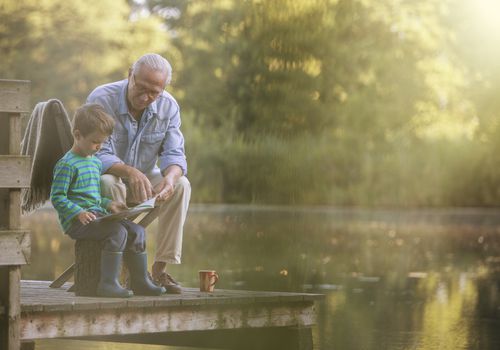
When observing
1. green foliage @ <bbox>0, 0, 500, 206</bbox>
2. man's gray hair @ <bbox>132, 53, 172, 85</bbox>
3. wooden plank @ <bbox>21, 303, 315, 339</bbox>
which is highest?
Result: green foliage @ <bbox>0, 0, 500, 206</bbox>

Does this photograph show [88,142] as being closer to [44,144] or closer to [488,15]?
[44,144]

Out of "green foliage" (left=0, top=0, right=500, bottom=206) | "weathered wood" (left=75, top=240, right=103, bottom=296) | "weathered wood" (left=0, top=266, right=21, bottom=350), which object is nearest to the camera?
"weathered wood" (left=0, top=266, right=21, bottom=350)

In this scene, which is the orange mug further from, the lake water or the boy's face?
the lake water

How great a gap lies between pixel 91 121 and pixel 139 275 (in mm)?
734

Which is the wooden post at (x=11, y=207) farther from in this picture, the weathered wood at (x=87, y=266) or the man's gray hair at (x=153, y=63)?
the man's gray hair at (x=153, y=63)

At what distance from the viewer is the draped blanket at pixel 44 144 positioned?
6.44m

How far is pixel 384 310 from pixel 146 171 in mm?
3817

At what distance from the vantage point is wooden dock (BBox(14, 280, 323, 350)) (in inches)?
225

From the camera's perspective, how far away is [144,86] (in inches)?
251

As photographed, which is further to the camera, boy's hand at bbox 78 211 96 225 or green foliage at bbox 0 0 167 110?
green foliage at bbox 0 0 167 110

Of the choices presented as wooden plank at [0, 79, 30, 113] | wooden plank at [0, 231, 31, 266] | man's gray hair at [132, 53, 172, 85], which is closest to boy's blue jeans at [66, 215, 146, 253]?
wooden plank at [0, 231, 31, 266]

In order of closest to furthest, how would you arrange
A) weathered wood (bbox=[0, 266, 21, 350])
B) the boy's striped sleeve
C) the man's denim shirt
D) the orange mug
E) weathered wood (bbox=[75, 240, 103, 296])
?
weathered wood (bbox=[0, 266, 21, 350])
the boy's striped sleeve
weathered wood (bbox=[75, 240, 103, 296])
the man's denim shirt
the orange mug

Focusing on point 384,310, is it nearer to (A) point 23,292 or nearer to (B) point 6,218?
(A) point 23,292

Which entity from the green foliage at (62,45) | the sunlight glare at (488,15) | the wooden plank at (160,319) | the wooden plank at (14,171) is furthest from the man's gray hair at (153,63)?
Answer: the sunlight glare at (488,15)
